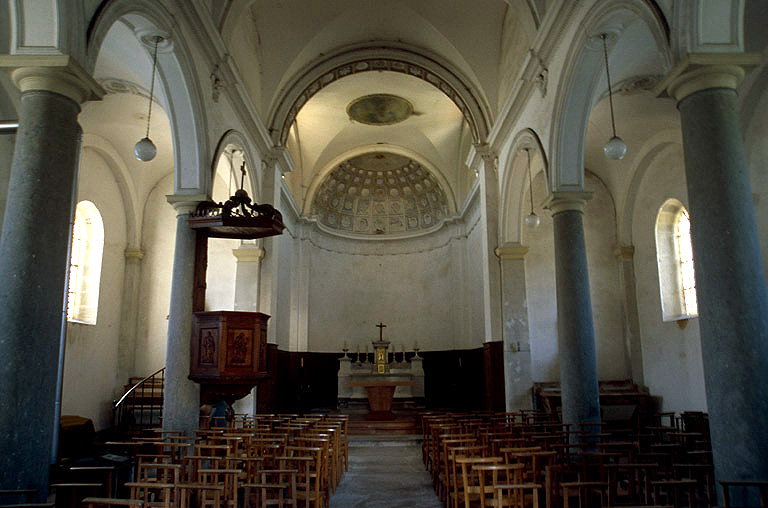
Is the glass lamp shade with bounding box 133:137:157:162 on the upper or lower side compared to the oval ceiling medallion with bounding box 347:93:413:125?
lower

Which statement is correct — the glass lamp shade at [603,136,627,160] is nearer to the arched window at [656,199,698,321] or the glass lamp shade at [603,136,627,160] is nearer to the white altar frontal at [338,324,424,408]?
the arched window at [656,199,698,321]

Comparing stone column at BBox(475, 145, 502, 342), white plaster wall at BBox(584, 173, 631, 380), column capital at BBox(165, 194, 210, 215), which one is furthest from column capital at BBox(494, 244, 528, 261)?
column capital at BBox(165, 194, 210, 215)

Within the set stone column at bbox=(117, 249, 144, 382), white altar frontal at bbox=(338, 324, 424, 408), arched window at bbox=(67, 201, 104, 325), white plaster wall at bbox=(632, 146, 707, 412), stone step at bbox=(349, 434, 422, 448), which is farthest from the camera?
white altar frontal at bbox=(338, 324, 424, 408)

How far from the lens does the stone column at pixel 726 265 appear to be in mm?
4879

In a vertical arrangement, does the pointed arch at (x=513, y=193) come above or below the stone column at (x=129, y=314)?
above

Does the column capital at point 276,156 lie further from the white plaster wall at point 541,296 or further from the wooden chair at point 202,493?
the wooden chair at point 202,493

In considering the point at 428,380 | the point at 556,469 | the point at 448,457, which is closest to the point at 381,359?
the point at 428,380

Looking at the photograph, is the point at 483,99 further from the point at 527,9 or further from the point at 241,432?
the point at 241,432

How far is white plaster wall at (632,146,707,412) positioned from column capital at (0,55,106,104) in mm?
11447

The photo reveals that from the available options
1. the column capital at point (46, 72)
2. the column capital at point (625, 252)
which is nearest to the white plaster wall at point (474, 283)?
the column capital at point (625, 252)

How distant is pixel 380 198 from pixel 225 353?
1451 centimetres

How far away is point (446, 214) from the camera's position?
819 inches

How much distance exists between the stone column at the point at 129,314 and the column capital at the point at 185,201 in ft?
21.8

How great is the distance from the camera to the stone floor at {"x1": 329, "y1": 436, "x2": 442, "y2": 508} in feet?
23.4
